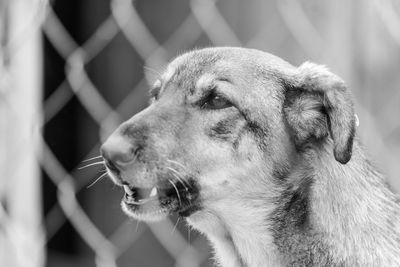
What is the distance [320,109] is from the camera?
1335 mm

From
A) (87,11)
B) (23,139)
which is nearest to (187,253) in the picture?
(23,139)

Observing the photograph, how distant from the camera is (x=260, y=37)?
6.56 feet

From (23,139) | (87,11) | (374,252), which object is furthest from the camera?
(87,11)

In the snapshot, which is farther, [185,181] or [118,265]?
[118,265]

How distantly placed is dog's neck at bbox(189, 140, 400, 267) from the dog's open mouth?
6 centimetres

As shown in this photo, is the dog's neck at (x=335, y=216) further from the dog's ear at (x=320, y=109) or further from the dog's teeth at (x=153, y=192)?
the dog's teeth at (x=153, y=192)

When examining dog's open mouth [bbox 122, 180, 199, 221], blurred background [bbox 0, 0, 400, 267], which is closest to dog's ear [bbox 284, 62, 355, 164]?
dog's open mouth [bbox 122, 180, 199, 221]

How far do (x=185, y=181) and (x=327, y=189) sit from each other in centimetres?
19

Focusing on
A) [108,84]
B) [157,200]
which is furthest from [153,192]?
[108,84]

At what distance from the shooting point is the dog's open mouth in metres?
1.31

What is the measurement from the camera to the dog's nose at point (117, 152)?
124cm

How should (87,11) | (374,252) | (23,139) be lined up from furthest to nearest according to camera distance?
(87,11)
(23,139)
(374,252)

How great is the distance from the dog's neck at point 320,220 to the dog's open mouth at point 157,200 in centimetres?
6

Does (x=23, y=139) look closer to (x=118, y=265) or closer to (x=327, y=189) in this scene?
(x=118, y=265)
